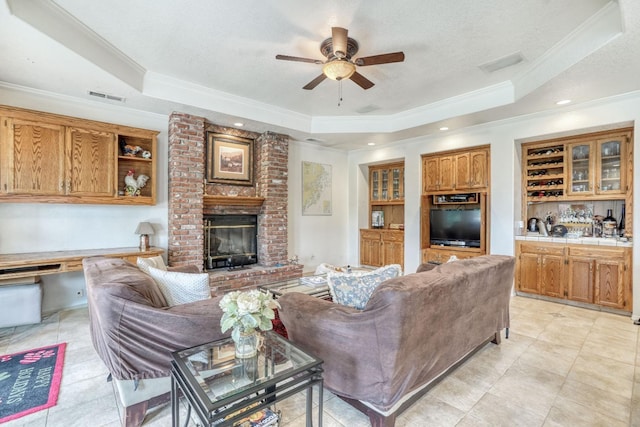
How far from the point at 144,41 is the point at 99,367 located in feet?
10.1

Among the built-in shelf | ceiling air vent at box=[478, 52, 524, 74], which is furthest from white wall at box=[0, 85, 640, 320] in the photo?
ceiling air vent at box=[478, 52, 524, 74]

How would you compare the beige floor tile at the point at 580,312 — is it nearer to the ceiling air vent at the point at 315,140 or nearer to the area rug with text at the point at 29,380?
the ceiling air vent at the point at 315,140

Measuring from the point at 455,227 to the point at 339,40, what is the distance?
157 inches

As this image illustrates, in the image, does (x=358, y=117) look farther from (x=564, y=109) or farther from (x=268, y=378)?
(x=268, y=378)

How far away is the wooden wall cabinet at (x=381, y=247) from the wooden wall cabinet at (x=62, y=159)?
4.46 meters

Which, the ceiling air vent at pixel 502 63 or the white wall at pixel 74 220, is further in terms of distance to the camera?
the white wall at pixel 74 220

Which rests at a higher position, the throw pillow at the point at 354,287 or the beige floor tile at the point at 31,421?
the throw pillow at the point at 354,287

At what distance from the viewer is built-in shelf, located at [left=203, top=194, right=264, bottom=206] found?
4746 mm

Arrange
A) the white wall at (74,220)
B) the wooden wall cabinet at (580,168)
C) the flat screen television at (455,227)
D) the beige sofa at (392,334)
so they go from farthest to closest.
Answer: the flat screen television at (455,227) → the wooden wall cabinet at (580,168) → the white wall at (74,220) → the beige sofa at (392,334)

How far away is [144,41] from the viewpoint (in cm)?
302

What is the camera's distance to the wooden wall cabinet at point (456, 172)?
506cm

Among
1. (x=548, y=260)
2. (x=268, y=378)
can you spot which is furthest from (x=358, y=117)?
(x=268, y=378)

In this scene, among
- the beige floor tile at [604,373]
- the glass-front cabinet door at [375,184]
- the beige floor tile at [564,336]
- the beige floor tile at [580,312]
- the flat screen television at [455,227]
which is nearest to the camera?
the beige floor tile at [604,373]

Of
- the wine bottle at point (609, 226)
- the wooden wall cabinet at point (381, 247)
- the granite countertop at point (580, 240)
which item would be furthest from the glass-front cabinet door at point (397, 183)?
the wine bottle at point (609, 226)
